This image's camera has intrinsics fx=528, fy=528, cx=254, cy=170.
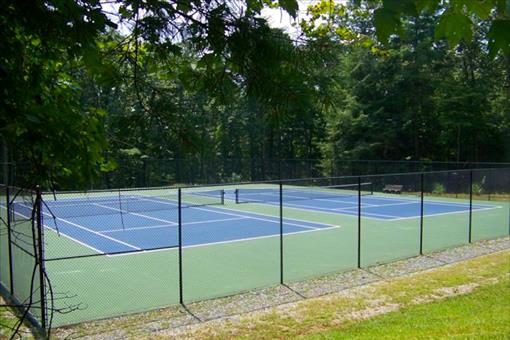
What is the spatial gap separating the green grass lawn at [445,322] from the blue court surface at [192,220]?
7.03m

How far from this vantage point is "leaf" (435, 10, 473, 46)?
1.96m

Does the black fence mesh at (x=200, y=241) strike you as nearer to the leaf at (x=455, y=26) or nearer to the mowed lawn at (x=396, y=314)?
the mowed lawn at (x=396, y=314)

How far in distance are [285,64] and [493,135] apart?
144ft

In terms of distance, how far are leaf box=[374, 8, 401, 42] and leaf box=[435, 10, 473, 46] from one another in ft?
0.60

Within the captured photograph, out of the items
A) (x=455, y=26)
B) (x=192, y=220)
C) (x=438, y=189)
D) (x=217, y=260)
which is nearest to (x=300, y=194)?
(x=438, y=189)

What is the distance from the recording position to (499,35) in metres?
1.79

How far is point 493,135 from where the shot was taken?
4250 centimetres

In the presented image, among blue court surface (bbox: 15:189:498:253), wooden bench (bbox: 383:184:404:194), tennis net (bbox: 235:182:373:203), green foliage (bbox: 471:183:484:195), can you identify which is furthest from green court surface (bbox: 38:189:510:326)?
wooden bench (bbox: 383:184:404:194)

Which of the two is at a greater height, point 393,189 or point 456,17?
point 456,17

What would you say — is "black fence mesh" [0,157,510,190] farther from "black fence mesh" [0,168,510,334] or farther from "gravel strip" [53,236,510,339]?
"gravel strip" [53,236,510,339]

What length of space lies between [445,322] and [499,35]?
21.3 ft

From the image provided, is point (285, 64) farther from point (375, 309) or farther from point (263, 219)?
point (263, 219)

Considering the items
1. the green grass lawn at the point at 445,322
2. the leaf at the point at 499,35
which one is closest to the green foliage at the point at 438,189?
the green grass lawn at the point at 445,322

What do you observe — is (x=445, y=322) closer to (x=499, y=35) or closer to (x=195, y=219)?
(x=499, y=35)
